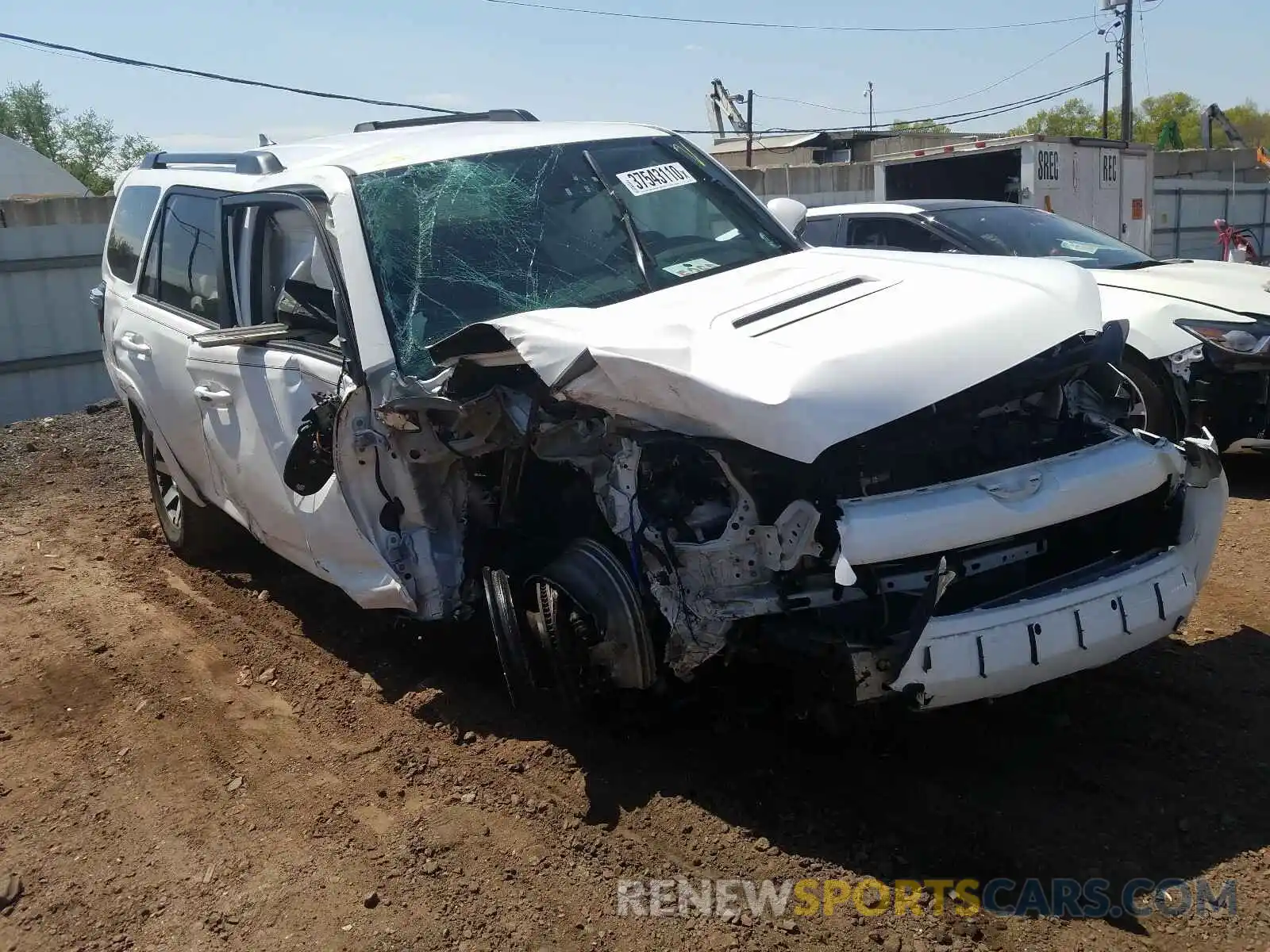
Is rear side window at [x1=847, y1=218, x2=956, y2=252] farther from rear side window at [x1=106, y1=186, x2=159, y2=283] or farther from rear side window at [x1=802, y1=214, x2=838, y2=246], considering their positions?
rear side window at [x1=106, y1=186, x2=159, y2=283]

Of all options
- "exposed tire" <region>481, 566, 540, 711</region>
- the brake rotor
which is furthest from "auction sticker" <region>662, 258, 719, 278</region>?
"exposed tire" <region>481, 566, 540, 711</region>

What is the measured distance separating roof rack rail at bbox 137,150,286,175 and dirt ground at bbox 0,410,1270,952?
207 cm

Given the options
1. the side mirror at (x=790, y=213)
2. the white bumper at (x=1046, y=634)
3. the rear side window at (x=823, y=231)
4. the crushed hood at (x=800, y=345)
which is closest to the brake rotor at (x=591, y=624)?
the crushed hood at (x=800, y=345)

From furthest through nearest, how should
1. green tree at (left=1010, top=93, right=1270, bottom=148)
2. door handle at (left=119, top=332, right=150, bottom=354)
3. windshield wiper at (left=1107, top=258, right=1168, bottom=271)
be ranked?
1. green tree at (left=1010, top=93, right=1270, bottom=148)
2. windshield wiper at (left=1107, top=258, right=1168, bottom=271)
3. door handle at (left=119, top=332, right=150, bottom=354)

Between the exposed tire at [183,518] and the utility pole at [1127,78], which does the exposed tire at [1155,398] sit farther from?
the utility pole at [1127,78]

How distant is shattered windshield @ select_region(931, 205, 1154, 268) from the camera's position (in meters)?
7.05

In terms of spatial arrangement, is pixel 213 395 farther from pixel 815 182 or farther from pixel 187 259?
pixel 815 182

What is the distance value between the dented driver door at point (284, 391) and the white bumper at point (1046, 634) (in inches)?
72.6

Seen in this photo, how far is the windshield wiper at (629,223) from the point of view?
4105 mm

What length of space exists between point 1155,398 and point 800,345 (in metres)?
3.78

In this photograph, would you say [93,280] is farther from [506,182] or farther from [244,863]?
Result: [244,863]

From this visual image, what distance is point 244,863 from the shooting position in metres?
3.33

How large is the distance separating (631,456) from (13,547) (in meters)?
5.18

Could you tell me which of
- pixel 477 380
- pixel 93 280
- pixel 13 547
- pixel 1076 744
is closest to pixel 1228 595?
pixel 1076 744
